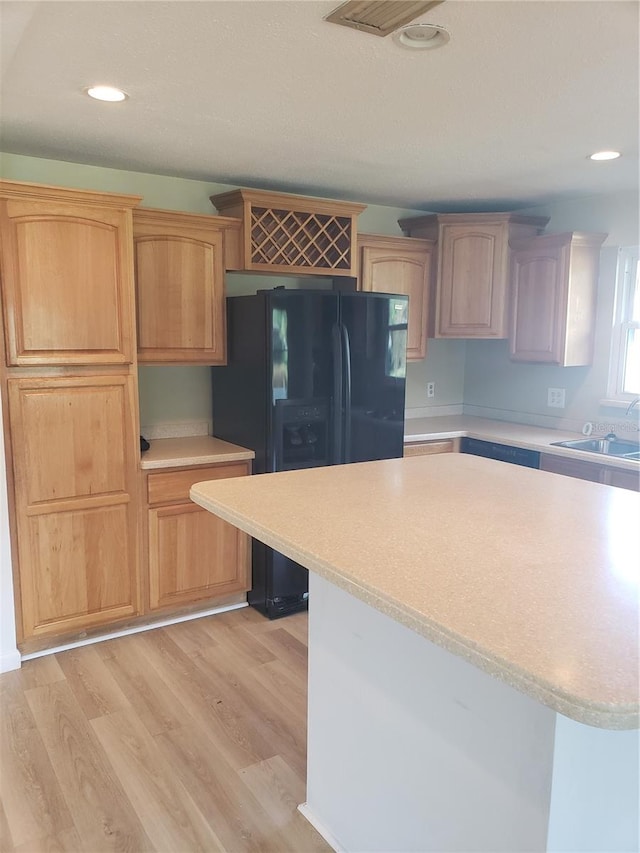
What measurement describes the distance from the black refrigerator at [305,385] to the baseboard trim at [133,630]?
0.16 metres

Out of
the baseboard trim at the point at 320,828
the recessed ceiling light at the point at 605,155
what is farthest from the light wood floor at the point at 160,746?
the recessed ceiling light at the point at 605,155

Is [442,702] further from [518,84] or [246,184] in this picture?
[246,184]

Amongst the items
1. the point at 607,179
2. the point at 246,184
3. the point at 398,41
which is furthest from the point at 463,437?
the point at 398,41

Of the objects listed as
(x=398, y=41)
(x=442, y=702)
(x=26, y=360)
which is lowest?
(x=442, y=702)

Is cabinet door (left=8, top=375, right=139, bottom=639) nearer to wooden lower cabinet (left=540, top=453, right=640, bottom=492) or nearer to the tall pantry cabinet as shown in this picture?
the tall pantry cabinet

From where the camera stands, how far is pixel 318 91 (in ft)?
6.98

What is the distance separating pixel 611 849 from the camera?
1209mm

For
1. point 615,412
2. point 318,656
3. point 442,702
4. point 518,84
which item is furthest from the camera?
point 615,412

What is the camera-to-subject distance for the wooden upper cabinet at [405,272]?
3924 millimetres

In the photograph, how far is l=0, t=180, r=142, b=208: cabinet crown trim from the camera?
103 inches

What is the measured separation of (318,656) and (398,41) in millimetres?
1743

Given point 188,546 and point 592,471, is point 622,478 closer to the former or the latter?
point 592,471

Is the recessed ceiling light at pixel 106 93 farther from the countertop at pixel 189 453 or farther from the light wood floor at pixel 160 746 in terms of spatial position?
the light wood floor at pixel 160 746

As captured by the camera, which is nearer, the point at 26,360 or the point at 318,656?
the point at 318,656
